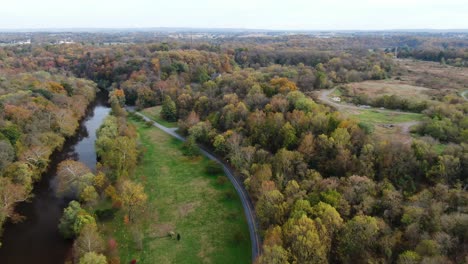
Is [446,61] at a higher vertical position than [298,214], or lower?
higher

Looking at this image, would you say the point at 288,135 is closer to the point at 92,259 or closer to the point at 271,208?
the point at 271,208

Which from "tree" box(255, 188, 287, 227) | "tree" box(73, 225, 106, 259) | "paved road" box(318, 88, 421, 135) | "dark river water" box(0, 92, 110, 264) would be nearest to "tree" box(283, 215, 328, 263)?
"tree" box(255, 188, 287, 227)

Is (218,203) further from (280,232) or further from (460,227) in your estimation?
(460,227)

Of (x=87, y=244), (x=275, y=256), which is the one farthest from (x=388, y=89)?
(x=87, y=244)

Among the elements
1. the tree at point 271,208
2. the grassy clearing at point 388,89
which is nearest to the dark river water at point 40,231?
the tree at point 271,208

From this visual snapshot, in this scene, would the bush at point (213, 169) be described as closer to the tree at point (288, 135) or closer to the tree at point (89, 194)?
the tree at point (288, 135)

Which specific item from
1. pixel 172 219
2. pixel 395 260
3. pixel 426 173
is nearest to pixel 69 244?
pixel 172 219
